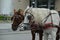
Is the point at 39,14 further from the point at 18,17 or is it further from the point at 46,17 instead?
the point at 18,17

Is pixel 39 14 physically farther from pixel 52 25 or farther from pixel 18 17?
pixel 18 17

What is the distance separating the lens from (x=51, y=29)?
5707 millimetres

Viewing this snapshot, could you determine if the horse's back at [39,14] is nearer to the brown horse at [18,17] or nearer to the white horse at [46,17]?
the white horse at [46,17]

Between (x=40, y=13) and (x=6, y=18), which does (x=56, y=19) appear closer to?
(x=40, y=13)

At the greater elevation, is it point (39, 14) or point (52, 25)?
point (39, 14)

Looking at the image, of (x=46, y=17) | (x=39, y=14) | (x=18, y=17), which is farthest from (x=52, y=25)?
(x=18, y=17)

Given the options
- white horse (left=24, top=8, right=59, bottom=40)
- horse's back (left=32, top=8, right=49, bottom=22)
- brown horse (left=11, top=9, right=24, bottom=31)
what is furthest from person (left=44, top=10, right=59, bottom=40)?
brown horse (left=11, top=9, right=24, bottom=31)

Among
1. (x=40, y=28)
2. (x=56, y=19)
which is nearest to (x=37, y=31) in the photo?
(x=40, y=28)

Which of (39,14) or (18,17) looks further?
(18,17)

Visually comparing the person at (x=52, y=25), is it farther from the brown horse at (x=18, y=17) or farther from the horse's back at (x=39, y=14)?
the brown horse at (x=18, y=17)

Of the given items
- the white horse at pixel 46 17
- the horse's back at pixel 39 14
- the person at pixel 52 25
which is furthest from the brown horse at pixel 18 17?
the person at pixel 52 25

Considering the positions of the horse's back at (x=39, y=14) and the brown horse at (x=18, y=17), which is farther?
the brown horse at (x=18, y=17)

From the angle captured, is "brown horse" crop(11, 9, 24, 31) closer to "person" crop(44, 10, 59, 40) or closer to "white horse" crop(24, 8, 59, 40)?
"white horse" crop(24, 8, 59, 40)

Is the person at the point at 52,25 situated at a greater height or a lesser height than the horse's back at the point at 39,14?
lesser
